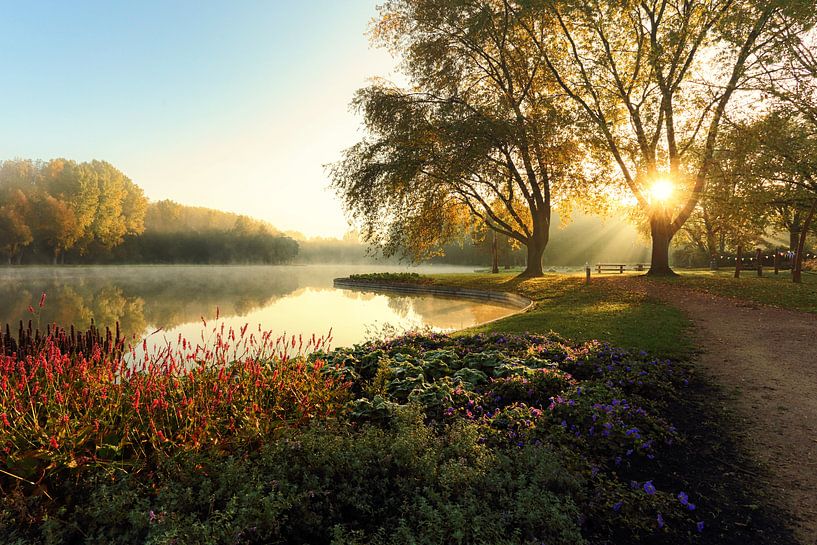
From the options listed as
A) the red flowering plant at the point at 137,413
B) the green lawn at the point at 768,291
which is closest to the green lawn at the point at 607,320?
the green lawn at the point at 768,291

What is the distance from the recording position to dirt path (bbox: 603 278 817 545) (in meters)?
3.99

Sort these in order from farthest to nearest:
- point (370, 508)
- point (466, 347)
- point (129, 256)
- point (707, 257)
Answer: point (129, 256) < point (707, 257) < point (466, 347) < point (370, 508)

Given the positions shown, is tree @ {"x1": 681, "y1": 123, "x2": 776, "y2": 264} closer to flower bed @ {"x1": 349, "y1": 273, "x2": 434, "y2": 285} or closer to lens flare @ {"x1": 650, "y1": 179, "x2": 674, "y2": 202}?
lens flare @ {"x1": 650, "y1": 179, "x2": 674, "y2": 202}

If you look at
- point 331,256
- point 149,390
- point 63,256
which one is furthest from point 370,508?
point 331,256

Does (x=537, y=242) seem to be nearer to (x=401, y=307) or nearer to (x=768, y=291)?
(x=768, y=291)

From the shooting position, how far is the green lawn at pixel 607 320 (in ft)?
31.7

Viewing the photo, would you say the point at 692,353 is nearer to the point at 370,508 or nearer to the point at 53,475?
the point at 370,508

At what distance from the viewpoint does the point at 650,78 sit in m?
24.1

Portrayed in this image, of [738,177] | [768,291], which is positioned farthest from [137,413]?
[738,177]

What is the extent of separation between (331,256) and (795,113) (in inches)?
6172

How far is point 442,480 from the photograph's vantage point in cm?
343

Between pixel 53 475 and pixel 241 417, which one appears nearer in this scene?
pixel 53 475

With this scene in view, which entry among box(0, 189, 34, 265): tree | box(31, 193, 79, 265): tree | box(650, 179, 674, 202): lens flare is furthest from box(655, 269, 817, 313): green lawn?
box(0, 189, 34, 265): tree

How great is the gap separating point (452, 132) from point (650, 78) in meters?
10.9
